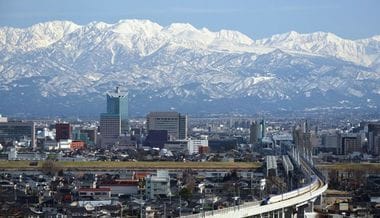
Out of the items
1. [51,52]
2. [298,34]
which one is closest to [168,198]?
[51,52]

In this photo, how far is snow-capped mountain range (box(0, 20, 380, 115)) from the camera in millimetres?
119625

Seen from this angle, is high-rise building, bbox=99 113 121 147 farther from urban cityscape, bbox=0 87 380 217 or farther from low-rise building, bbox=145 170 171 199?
low-rise building, bbox=145 170 171 199

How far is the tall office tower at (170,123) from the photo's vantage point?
232 ft

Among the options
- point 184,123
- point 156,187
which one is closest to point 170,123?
point 184,123

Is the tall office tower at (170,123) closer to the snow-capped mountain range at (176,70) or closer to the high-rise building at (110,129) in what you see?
the high-rise building at (110,129)

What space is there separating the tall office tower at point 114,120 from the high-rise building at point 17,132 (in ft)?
11.5

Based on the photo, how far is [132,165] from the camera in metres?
46.4

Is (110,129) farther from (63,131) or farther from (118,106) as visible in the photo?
(118,106)

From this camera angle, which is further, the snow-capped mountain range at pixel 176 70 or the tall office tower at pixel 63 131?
the snow-capped mountain range at pixel 176 70

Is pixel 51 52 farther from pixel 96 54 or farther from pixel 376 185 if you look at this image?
pixel 376 185

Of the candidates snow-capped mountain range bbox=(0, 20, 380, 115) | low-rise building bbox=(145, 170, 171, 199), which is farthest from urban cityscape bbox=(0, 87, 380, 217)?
snow-capped mountain range bbox=(0, 20, 380, 115)

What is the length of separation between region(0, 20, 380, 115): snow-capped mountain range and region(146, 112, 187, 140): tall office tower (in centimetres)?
3962

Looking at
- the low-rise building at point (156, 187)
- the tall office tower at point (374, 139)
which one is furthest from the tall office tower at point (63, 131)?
the low-rise building at point (156, 187)

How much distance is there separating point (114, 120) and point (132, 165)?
25579mm
